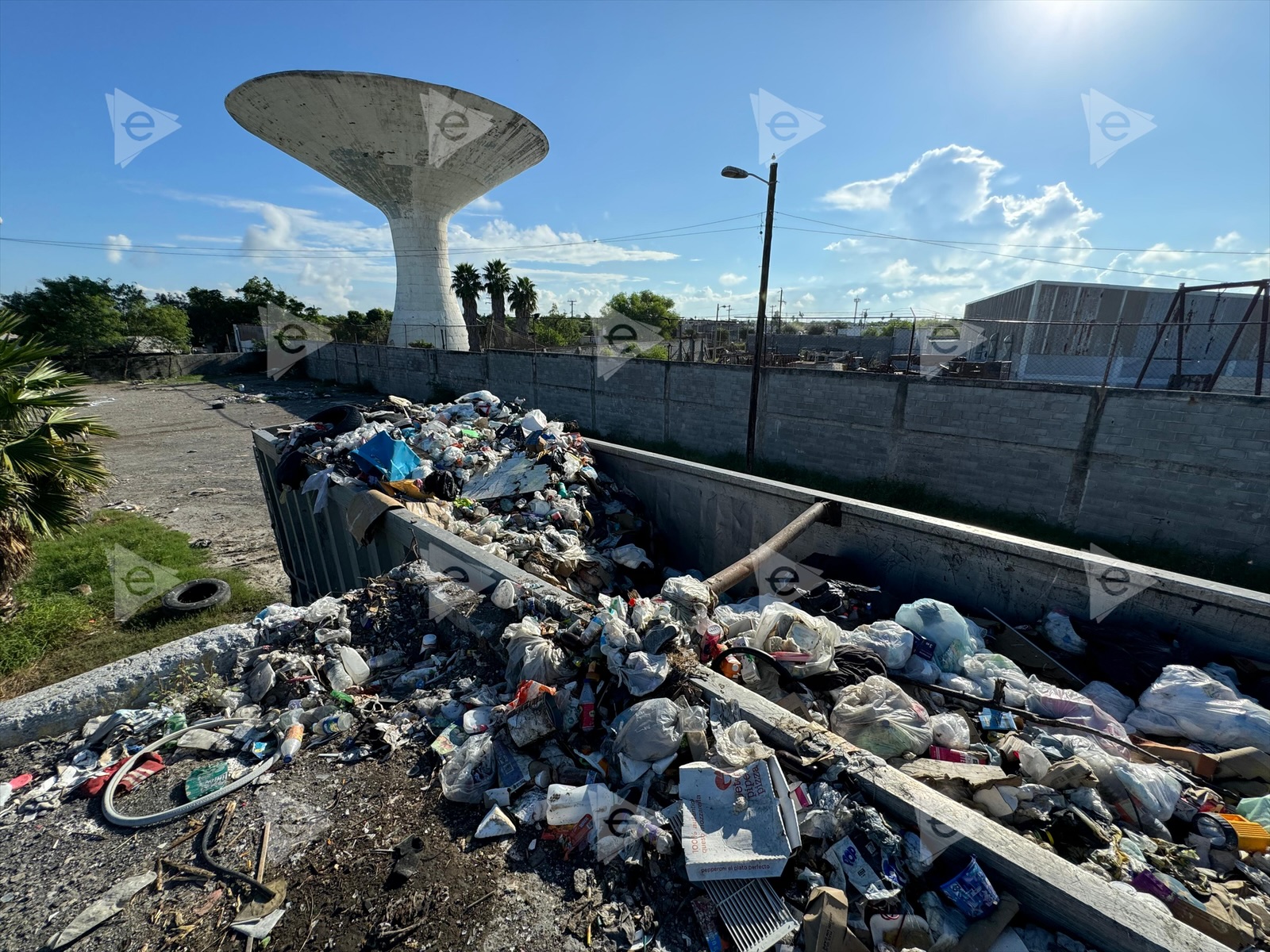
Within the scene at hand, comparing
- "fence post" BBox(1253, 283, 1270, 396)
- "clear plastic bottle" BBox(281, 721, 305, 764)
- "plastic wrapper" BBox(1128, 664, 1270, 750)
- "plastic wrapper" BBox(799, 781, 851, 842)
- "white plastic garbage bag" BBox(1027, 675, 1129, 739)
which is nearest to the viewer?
"plastic wrapper" BBox(799, 781, 851, 842)

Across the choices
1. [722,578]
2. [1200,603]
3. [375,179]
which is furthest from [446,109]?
[1200,603]


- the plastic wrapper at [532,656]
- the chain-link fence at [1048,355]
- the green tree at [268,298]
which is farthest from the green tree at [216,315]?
the plastic wrapper at [532,656]

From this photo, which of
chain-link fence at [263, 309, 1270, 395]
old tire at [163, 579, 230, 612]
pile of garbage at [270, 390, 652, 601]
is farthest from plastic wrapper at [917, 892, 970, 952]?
chain-link fence at [263, 309, 1270, 395]

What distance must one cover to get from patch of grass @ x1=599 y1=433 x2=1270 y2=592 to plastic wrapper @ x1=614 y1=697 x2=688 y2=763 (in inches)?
262

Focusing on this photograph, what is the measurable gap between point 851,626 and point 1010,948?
2.43m

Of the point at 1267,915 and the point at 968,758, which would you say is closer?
the point at 1267,915

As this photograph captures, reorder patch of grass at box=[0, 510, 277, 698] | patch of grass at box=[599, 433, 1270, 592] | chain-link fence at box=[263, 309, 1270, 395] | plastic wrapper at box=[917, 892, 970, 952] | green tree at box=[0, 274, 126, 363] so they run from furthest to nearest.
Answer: green tree at box=[0, 274, 126, 363] → chain-link fence at box=[263, 309, 1270, 395] → patch of grass at box=[599, 433, 1270, 592] → patch of grass at box=[0, 510, 277, 698] → plastic wrapper at box=[917, 892, 970, 952]

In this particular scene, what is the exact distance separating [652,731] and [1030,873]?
54.4 inches

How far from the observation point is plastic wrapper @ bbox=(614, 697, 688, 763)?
7.63ft

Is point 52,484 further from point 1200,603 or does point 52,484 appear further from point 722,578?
point 1200,603

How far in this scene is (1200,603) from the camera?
3334 mm

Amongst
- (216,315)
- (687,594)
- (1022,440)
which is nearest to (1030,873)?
(687,594)

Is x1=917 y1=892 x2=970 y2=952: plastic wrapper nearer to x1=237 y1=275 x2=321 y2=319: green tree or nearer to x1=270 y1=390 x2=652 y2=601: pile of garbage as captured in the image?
x1=270 y1=390 x2=652 y2=601: pile of garbage

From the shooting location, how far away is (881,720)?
262 centimetres
